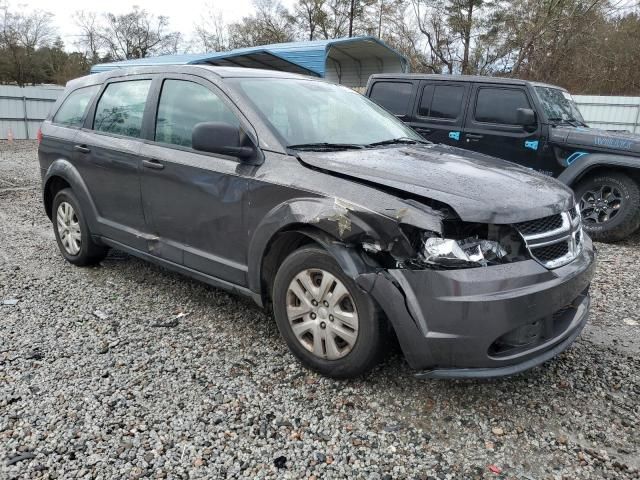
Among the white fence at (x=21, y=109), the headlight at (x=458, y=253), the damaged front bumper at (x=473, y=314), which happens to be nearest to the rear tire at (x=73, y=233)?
the damaged front bumper at (x=473, y=314)

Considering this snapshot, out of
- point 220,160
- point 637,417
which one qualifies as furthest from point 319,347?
point 637,417

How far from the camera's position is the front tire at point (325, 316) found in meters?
2.58

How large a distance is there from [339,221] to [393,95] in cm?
564

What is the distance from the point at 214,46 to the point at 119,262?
45.1 meters

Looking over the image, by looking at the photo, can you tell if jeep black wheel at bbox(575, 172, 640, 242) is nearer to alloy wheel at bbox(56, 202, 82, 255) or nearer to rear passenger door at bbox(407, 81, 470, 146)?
rear passenger door at bbox(407, 81, 470, 146)

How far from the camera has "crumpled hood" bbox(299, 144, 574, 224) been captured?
240 centimetres

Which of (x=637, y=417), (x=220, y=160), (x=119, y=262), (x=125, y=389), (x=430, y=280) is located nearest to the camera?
(x=430, y=280)

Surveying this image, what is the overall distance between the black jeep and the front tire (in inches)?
187

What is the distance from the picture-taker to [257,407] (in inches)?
104

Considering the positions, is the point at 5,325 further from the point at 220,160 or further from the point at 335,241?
the point at 335,241

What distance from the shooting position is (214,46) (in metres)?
45.7

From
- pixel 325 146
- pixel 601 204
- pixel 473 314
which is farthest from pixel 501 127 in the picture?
pixel 473 314

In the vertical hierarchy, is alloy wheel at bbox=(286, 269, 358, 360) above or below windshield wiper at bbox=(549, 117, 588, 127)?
below

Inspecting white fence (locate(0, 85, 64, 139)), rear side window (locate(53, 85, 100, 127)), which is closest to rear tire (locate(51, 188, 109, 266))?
rear side window (locate(53, 85, 100, 127))
